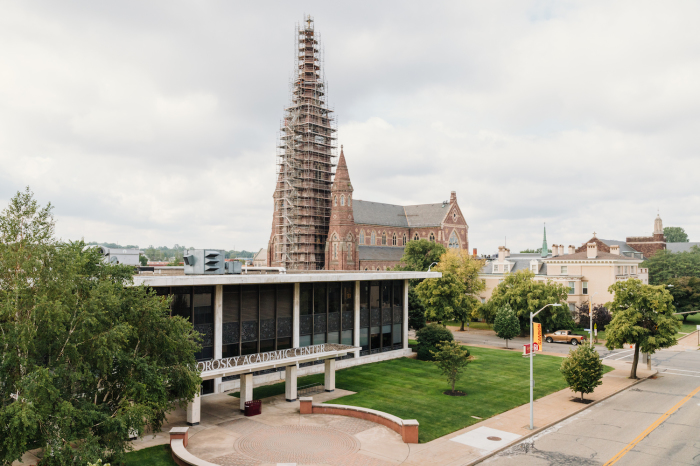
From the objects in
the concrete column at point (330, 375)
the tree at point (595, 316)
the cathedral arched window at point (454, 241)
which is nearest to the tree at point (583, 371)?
the concrete column at point (330, 375)

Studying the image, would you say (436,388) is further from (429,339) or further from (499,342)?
(499,342)

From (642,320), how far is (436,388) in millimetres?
17081

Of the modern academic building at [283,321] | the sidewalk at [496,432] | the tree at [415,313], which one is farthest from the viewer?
the tree at [415,313]

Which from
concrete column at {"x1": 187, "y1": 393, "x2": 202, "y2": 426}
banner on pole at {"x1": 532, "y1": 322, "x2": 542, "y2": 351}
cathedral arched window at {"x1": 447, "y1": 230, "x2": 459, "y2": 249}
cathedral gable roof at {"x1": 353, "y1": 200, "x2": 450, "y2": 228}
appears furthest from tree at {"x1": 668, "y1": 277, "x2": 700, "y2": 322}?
concrete column at {"x1": 187, "y1": 393, "x2": 202, "y2": 426}

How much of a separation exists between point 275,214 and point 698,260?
260ft

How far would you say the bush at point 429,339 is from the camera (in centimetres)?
4244

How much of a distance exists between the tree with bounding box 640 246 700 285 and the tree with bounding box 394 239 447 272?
41.6 metres

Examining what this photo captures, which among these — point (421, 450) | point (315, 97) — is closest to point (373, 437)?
point (421, 450)

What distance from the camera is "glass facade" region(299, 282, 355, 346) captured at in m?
36.0

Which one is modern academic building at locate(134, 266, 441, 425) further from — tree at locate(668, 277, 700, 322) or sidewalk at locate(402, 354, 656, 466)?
tree at locate(668, 277, 700, 322)

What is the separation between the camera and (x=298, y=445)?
22344 mm

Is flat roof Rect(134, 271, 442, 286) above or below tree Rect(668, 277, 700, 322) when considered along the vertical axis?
above

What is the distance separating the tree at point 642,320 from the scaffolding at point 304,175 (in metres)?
58.5

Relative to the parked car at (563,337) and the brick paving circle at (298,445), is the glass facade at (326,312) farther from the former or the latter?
the parked car at (563,337)
